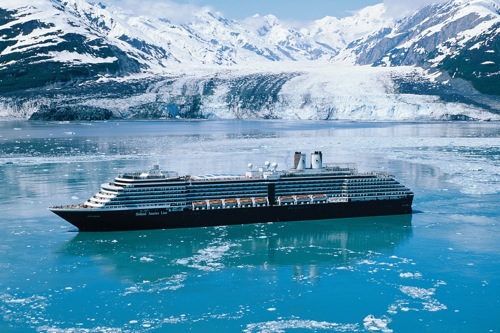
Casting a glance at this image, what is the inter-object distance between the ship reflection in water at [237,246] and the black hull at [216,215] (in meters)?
0.64

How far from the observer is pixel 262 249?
4006 cm

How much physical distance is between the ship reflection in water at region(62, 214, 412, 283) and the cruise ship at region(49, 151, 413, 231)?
80cm

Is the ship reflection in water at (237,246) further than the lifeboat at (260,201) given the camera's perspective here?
No

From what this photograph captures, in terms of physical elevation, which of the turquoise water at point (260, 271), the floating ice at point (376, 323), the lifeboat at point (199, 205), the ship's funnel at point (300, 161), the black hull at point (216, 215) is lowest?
the floating ice at point (376, 323)

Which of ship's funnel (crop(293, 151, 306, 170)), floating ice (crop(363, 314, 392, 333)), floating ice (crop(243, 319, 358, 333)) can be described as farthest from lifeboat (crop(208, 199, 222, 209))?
floating ice (crop(363, 314, 392, 333))

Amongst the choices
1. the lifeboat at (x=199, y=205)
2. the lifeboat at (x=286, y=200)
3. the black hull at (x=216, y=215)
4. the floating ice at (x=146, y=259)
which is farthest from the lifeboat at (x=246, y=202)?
the floating ice at (x=146, y=259)

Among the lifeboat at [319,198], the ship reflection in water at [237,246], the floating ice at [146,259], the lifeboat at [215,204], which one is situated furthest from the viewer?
the lifeboat at [319,198]

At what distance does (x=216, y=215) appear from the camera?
1810 inches

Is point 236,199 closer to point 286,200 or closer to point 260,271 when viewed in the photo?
point 286,200

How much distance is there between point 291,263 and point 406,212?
673 inches

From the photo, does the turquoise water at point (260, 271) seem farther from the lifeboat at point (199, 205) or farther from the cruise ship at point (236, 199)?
the lifeboat at point (199, 205)

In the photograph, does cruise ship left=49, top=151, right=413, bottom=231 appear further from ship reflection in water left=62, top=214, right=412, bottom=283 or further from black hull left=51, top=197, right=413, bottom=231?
ship reflection in water left=62, top=214, right=412, bottom=283

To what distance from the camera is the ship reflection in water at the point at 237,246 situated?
119ft

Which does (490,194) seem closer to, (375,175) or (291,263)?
(375,175)
